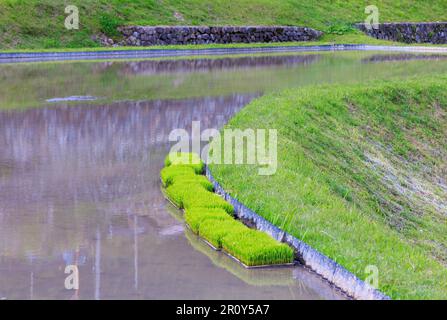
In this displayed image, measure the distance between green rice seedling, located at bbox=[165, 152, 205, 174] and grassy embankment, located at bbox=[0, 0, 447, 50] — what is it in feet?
84.4

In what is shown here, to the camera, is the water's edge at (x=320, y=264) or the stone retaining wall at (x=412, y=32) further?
the stone retaining wall at (x=412, y=32)

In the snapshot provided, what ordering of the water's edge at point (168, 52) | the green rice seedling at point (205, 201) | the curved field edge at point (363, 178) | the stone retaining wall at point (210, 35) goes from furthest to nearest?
the stone retaining wall at point (210, 35)
the water's edge at point (168, 52)
the green rice seedling at point (205, 201)
the curved field edge at point (363, 178)

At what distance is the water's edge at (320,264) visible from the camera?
8492 millimetres

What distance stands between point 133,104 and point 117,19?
24245 mm

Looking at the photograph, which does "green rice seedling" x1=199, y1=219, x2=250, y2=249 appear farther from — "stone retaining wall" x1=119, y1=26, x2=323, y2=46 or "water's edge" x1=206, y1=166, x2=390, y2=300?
"stone retaining wall" x1=119, y1=26, x2=323, y2=46

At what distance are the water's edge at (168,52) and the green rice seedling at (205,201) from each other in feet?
83.0

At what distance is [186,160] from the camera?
47.9 ft

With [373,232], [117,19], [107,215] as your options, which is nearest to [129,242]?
[107,215]

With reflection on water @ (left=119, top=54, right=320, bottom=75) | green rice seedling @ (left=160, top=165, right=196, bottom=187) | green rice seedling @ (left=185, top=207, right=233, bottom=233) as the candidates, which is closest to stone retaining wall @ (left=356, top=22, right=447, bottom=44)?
reflection on water @ (left=119, top=54, right=320, bottom=75)

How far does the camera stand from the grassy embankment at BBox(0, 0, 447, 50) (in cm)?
4153

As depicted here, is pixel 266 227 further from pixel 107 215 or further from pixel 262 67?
pixel 262 67

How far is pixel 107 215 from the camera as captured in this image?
38.3 feet

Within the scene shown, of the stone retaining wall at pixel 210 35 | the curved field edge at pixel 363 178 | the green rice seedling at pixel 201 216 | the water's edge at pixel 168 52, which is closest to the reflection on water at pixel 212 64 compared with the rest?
the water's edge at pixel 168 52

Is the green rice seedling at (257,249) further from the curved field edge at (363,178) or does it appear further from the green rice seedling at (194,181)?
the green rice seedling at (194,181)
